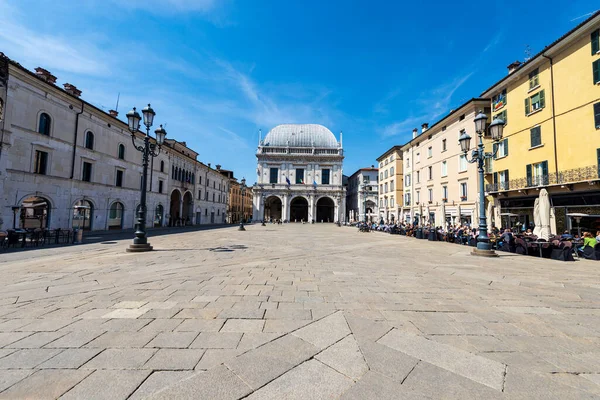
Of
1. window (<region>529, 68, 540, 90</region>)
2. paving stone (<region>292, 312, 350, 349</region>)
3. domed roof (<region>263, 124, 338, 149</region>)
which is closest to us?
paving stone (<region>292, 312, 350, 349</region>)

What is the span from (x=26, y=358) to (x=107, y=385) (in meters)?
1.15

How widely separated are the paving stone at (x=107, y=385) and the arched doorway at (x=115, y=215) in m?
25.8

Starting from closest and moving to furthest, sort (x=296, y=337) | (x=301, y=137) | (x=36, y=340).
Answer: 1. (x=36, y=340)
2. (x=296, y=337)
3. (x=301, y=137)

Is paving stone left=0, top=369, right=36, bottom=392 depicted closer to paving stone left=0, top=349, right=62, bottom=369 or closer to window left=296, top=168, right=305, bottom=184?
paving stone left=0, top=349, right=62, bottom=369

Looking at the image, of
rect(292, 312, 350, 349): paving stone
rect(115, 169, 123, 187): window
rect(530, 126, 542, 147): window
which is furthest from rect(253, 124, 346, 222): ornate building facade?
rect(292, 312, 350, 349): paving stone

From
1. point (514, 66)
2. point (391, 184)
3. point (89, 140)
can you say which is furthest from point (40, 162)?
point (391, 184)

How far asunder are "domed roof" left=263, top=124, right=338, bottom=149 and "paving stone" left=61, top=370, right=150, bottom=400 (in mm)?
60217

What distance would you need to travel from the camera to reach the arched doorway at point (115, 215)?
76.0ft

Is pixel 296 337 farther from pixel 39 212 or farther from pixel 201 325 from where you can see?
pixel 39 212

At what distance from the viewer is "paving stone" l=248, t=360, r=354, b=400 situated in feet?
6.65

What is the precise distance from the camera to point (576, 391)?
6.89 feet

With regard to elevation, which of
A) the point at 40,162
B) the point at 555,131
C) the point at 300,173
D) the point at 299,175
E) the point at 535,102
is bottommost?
the point at 40,162

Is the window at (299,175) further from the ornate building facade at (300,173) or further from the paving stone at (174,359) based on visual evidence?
the paving stone at (174,359)

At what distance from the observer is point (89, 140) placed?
2108 cm
